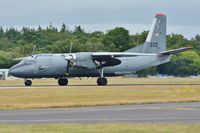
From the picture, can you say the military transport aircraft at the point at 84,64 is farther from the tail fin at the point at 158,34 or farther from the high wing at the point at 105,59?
the tail fin at the point at 158,34

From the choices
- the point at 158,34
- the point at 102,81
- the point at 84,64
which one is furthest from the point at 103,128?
the point at 158,34

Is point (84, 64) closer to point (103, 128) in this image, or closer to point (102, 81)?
point (102, 81)

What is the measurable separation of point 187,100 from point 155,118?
48.1 ft

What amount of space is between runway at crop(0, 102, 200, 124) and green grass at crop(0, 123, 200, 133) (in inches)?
79.3

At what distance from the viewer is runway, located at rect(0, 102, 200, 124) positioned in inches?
1111

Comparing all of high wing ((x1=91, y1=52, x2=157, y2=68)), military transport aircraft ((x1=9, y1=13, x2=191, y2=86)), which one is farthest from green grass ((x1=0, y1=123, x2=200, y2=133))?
high wing ((x1=91, y1=52, x2=157, y2=68))

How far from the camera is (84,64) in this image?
71.3m

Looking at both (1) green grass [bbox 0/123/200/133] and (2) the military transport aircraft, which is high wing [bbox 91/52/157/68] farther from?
(1) green grass [bbox 0/123/200/133]

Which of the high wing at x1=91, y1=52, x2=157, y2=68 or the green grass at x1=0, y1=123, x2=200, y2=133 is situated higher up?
the high wing at x1=91, y1=52, x2=157, y2=68

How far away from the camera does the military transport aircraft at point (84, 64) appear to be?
69.8m

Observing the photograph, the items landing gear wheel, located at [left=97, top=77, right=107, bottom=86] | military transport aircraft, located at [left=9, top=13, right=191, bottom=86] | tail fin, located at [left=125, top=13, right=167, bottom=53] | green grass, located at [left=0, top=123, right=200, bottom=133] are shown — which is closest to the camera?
green grass, located at [left=0, top=123, right=200, bottom=133]

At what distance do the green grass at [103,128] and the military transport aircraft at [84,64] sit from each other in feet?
145

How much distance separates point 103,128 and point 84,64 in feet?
154

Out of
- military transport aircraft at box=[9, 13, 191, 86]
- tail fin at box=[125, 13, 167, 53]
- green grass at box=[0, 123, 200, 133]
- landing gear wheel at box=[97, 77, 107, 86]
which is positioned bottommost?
green grass at box=[0, 123, 200, 133]
